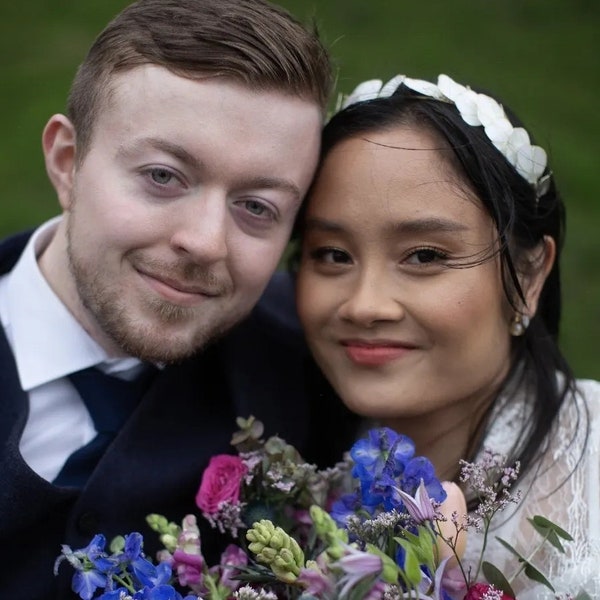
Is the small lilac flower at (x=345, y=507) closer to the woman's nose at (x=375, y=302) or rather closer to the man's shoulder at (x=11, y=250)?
the woman's nose at (x=375, y=302)

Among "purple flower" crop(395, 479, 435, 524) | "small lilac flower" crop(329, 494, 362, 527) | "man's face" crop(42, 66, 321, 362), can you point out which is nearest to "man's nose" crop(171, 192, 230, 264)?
"man's face" crop(42, 66, 321, 362)

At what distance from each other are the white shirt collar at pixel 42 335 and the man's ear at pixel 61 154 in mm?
226

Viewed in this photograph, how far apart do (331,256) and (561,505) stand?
Result: 0.87m

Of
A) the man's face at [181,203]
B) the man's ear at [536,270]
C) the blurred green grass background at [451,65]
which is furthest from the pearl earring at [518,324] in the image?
the blurred green grass background at [451,65]

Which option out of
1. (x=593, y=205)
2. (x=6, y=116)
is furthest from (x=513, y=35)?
(x=6, y=116)

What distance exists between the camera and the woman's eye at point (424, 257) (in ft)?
9.58

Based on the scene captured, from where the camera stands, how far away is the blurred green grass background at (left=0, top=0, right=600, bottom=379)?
6355 mm

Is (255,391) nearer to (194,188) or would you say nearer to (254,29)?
(194,188)

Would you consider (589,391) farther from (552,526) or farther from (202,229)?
(202,229)

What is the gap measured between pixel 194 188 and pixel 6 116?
4.34 meters

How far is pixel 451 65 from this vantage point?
24.6 ft

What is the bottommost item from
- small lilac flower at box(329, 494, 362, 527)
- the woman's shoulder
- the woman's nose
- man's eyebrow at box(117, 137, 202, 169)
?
small lilac flower at box(329, 494, 362, 527)

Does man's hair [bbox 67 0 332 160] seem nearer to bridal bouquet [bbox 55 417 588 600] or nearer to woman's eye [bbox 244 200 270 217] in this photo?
woman's eye [bbox 244 200 270 217]

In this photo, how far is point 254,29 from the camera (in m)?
2.94
